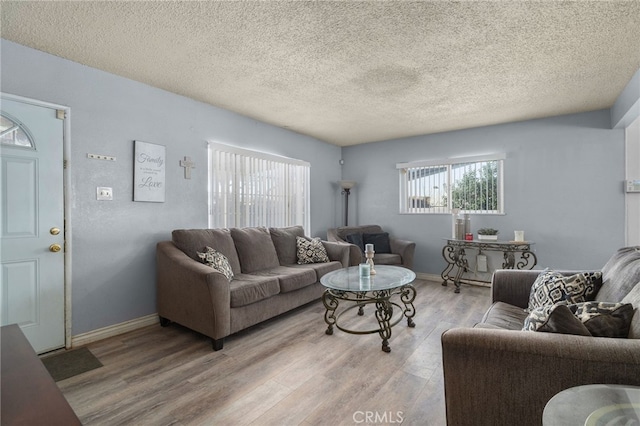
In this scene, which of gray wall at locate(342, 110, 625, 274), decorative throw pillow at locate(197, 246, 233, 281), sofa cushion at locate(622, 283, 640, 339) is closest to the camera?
sofa cushion at locate(622, 283, 640, 339)

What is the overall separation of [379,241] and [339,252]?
1.10m

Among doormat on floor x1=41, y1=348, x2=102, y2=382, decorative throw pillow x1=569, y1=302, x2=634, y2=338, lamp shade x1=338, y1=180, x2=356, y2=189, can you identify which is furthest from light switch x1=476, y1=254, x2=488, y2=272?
doormat on floor x1=41, y1=348, x2=102, y2=382

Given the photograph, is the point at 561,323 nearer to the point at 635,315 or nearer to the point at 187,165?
the point at 635,315

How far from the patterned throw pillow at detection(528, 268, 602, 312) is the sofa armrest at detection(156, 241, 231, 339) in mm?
2292

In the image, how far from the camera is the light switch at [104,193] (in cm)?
269

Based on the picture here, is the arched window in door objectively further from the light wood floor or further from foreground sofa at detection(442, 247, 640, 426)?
foreground sofa at detection(442, 247, 640, 426)

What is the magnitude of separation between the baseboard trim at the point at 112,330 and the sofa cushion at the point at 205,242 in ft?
2.69

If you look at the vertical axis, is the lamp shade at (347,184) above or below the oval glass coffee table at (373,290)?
above

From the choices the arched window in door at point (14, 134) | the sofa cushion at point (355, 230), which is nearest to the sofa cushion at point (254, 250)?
the sofa cushion at point (355, 230)

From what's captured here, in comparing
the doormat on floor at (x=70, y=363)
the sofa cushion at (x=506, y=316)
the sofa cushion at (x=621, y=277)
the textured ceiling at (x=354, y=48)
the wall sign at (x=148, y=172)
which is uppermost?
the textured ceiling at (x=354, y=48)

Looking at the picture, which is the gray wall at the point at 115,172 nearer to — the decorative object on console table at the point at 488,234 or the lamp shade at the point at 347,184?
the lamp shade at the point at 347,184

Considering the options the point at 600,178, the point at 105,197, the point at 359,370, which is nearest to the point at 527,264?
the point at 600,178

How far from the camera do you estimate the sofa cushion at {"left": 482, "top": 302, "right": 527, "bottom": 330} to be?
69.1 inches

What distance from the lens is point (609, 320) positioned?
3.93 feet
